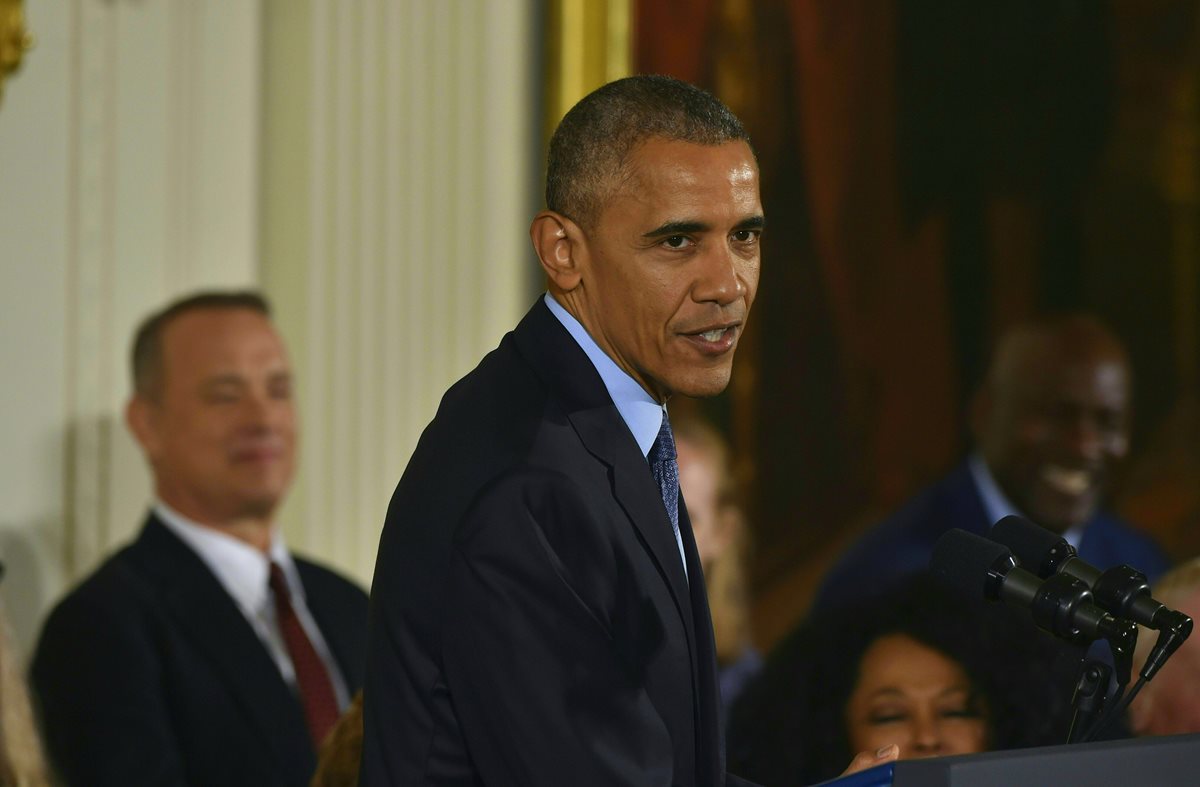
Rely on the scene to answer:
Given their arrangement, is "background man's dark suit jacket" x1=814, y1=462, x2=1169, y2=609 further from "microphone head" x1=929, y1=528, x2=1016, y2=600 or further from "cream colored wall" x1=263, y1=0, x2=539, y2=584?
"microphone head" x1=929, y1=528, x2=1016, y2=600

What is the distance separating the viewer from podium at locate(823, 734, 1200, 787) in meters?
1.46

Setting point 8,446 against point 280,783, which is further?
point 8,446

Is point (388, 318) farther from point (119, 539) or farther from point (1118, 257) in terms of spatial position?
point (1118, 257)

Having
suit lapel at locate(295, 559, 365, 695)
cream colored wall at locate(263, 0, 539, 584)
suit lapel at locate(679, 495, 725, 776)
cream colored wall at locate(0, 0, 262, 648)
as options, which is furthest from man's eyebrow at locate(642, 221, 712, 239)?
cream colored wall at locate(263, 0, 539, 584)

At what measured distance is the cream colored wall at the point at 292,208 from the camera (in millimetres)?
4645

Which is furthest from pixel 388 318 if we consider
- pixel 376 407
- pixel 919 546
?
pixel 919 546

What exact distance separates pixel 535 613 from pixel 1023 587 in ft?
1.65

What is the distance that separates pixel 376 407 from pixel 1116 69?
229 centimetres

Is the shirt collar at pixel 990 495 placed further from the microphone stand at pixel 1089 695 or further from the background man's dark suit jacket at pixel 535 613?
the background man's dark suit jacket at pixel 535 613

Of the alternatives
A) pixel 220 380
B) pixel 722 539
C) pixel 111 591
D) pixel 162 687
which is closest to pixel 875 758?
pixel 162 687

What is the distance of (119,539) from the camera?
470 centimetres

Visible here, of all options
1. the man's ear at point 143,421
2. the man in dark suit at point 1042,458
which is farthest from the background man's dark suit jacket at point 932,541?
the man's ear at point 143,421

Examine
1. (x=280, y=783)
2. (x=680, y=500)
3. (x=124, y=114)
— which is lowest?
(x=280, y=783)

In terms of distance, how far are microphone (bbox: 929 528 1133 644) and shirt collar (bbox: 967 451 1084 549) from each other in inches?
117
